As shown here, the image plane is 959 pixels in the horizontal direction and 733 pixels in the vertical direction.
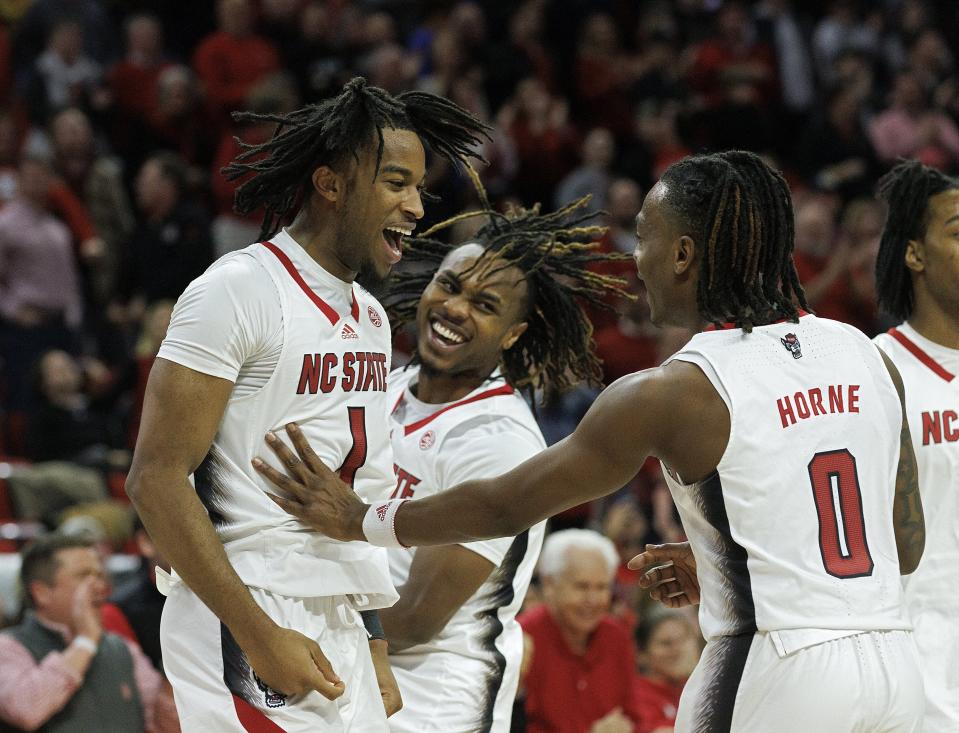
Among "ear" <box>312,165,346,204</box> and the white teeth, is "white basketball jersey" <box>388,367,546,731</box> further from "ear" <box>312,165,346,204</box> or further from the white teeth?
"ear" <box>312,165,346,204</box>

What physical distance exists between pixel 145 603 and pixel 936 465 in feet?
12.6

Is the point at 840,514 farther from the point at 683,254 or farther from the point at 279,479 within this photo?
the point at 279,479

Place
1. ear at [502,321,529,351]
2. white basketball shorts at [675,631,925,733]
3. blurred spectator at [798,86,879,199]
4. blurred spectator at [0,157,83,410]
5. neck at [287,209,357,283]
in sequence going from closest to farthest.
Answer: white basketball shorts at [675,631,925,733] → neck at [287,209,357,283] → ear at [502,321,529,351] → blurred spectator at [0,157,83,410] → blurred spectator at [798,86,879,199]

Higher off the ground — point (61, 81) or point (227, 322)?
point (61, 81)

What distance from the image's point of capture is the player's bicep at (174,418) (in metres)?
3.18

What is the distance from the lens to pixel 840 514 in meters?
3.25

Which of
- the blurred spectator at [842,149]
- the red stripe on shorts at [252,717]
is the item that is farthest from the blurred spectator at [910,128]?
the red stripe on shorts at [252,717]

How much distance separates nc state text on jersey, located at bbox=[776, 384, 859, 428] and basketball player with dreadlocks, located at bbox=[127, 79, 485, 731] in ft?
3.36

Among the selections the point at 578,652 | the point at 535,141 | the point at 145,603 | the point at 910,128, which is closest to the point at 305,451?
the point at 578,652

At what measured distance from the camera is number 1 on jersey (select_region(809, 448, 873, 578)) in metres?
3.23

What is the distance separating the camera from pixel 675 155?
12.0m

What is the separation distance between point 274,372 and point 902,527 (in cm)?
171

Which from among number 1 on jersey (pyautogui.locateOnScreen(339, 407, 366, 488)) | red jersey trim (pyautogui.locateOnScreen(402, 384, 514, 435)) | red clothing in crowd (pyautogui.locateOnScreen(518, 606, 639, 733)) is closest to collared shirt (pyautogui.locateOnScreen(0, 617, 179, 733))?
red clothing in crowd (pyautogui.locateOnScreen(518, 606, 639, 733))

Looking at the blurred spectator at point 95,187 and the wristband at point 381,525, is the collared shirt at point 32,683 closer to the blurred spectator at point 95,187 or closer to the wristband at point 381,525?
the wristband at point 381,525
